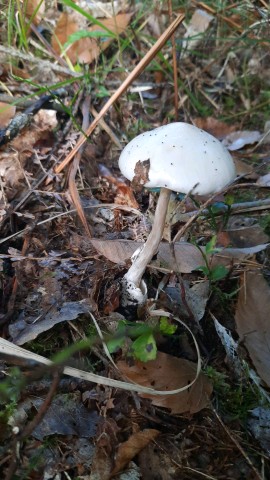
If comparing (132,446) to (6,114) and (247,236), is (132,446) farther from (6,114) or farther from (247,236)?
(6,114)

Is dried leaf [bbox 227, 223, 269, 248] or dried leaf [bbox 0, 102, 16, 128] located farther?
dried leaf [bbox 0, 102, 16, 128]

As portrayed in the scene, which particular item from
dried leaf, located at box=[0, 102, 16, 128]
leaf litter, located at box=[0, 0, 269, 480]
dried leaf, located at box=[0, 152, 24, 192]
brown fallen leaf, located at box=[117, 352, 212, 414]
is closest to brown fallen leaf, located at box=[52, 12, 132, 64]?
leaf litter, located at box=[0, 0, 269, 480]

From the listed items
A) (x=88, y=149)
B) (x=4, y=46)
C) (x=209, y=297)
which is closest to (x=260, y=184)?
(x=209, y=297)

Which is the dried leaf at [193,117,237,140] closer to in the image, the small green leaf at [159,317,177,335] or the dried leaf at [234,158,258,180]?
the dried leaf at [234,158,258,180]

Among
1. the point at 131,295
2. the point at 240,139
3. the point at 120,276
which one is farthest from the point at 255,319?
the point at 240,139

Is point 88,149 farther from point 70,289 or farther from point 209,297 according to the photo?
point 209,297
